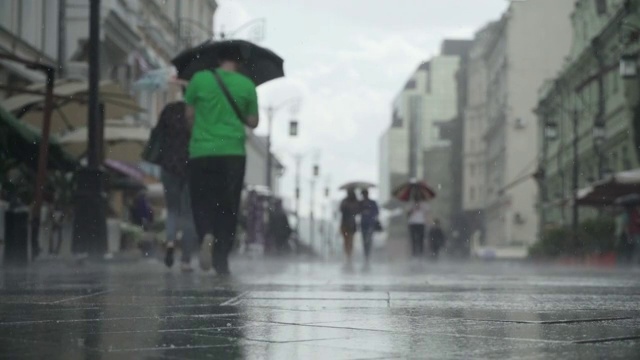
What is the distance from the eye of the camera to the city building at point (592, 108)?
144 ft

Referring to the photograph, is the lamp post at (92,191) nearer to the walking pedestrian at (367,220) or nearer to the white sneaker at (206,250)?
the white sneaker at (206,250)

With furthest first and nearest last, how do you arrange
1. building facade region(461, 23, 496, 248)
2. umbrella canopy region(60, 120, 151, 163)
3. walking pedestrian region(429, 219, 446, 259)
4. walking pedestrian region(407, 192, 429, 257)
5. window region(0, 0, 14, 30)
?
building facade region(461, 23, 496, 248), walking pedestrian region(429, 219, 446, 259), window region(0, 0, 14, 30), walking pedestrian region(407, 192, 429, 257), umbrella canopy region(60, 120, 151, 163)

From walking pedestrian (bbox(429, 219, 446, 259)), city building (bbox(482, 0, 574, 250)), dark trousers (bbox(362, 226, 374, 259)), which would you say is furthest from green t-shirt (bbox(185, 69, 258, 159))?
city building (bbox(482, 0, 574, 250))

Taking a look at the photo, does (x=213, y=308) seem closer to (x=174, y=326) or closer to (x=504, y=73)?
(x=174, y=326)

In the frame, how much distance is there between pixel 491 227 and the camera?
101125 millimetres

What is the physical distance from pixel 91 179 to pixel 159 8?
102 feet

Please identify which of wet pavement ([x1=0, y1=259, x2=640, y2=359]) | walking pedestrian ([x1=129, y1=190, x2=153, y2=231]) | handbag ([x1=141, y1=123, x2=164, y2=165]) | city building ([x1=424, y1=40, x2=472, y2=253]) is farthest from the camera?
city building ([x1=424, y1=40, x2=472, y2=253])

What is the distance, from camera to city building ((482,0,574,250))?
88.1 m

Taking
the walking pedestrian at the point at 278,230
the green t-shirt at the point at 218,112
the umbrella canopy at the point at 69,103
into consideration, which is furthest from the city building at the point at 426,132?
the green t-shirt at the point at 218,112

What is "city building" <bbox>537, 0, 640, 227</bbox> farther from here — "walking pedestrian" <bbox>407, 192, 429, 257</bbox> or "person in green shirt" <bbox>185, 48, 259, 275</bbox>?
"person in green shirt" <bbox>185, 48, 259, 275</bbox>

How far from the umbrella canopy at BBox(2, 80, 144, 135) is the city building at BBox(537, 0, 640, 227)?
16.2 m

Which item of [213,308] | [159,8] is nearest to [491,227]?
[159,8]

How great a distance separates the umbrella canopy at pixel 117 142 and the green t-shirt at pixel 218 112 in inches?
472

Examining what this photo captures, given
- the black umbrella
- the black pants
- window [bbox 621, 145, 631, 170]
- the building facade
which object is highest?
the building facade
